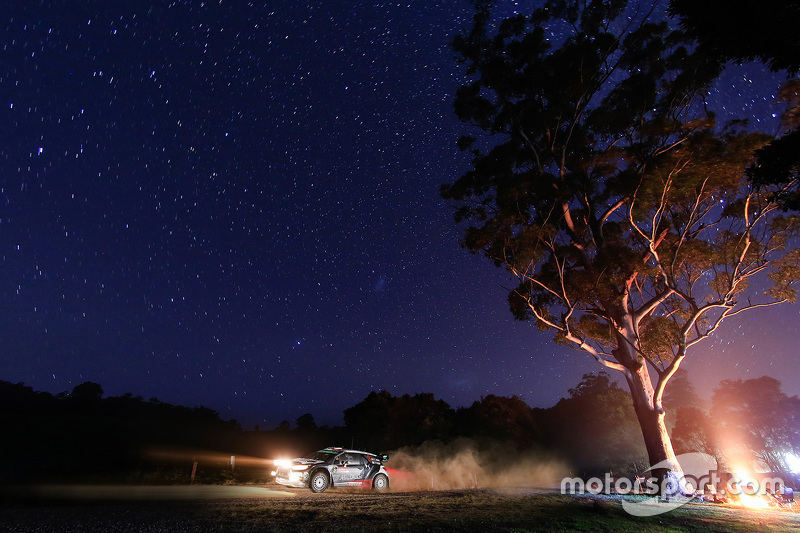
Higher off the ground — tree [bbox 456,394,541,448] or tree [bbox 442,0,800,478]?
tree [bbox 442,0,800,478]

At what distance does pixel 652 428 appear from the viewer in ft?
57.8

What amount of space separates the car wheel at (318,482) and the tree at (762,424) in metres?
62.2

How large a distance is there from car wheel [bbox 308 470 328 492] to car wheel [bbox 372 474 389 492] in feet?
6.85

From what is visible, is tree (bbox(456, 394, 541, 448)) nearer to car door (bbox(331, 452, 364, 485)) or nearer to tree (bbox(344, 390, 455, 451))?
tree (bbox(344, 390, 455, 451))

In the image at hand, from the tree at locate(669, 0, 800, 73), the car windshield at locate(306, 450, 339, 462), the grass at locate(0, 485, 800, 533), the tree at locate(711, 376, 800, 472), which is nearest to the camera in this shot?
the tree at locate(669, 0, 800, 73)

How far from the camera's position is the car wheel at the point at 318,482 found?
14.1m

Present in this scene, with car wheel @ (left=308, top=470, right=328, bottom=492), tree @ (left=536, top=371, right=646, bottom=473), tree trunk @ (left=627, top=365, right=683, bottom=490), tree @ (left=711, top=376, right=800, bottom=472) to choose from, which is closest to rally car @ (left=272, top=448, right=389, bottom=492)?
car wheel @ (left=308, top=470, right=328, bottom=492)

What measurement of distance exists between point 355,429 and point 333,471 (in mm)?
23276

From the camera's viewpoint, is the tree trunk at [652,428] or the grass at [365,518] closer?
the grass at [365,518]

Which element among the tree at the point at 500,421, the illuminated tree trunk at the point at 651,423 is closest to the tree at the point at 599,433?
the tree at the point at 500,421

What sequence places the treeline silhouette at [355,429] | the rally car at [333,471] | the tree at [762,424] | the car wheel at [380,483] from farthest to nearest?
the tree at [762,424] → the treeline silhouette at [355,429] → the car wheel at [380,483] → the rally car at [333,471]

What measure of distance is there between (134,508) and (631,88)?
2568 centimetres

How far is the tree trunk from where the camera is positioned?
16812mm

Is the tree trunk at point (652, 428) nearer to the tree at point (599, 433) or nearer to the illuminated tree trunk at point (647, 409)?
the illuminated tree trunk at point (647, 409)
